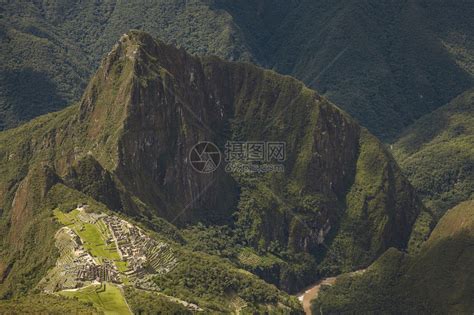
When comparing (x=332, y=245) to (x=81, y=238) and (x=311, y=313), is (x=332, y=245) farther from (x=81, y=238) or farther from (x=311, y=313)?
(x=81, y=238)

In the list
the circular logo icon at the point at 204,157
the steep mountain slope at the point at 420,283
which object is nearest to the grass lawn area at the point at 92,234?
the circular logo icon at the point at 204,157

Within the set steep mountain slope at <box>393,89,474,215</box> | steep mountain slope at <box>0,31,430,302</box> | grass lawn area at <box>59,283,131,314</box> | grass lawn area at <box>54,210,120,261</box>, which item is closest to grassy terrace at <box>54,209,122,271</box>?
grass lawn area at <box>54,210,120,261</box>

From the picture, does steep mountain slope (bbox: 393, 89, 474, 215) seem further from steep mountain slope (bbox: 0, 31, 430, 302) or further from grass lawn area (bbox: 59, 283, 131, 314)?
grass lawn area (bbox: 59, 283, 131, 314)

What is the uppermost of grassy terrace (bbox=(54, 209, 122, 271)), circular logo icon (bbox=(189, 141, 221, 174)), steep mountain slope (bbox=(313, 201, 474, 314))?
circular logo icon (bbox=(189, 141, 221, 174))

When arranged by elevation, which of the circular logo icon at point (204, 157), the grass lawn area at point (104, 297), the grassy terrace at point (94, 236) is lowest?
the grass lawn area at point (104, 297)

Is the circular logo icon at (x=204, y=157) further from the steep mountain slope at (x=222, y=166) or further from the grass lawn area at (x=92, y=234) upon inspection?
the grass lawn area at (x=92, y=234)

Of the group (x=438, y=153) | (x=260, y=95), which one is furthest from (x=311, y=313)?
(x=438, y=153)
